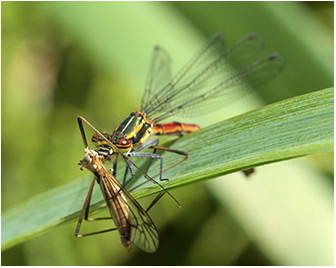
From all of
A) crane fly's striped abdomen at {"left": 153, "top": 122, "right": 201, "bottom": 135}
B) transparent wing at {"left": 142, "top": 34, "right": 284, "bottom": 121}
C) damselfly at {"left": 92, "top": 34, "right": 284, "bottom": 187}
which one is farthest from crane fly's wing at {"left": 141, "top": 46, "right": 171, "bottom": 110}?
crane fly's striped abdomen at {"left": 153, "top": 122, "right": 201, "bottom": 135}

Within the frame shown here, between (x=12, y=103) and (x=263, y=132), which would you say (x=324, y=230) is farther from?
(x=12, y=103)

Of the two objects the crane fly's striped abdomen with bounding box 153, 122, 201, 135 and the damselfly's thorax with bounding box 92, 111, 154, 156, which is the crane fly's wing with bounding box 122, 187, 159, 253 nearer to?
the damselfly's thorax with bounding box 92, 111, 154, 156

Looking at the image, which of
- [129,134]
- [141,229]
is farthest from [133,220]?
[129,134]

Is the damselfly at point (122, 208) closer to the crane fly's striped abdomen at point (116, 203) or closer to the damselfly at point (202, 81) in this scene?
the crane fly's striped abdomen at point (116, 203)

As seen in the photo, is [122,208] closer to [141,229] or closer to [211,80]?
Result: [141,229]

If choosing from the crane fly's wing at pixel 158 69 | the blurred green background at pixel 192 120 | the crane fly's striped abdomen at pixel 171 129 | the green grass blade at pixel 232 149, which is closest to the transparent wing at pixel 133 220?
the green grass blade at pixel 232 149

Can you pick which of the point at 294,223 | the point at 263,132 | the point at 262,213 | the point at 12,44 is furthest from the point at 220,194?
the point at 12,44
